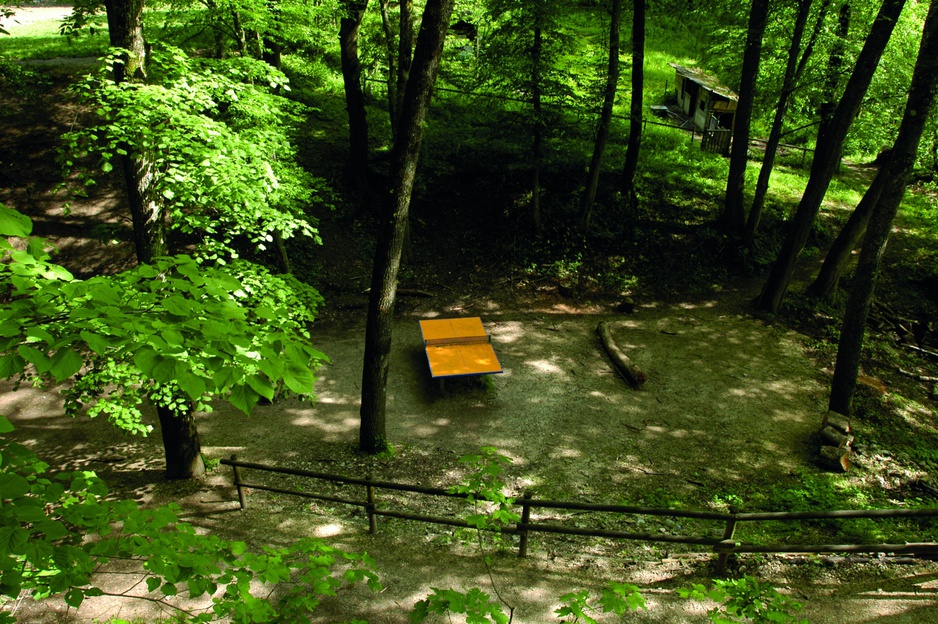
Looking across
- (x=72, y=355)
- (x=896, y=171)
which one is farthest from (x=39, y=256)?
(x=896, y=171)

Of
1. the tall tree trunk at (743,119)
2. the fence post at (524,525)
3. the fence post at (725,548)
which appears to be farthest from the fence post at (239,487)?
the tall tree trunk at (743,119)

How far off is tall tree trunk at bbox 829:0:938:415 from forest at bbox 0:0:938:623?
0.20ft

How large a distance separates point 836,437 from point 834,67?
34.7 ft

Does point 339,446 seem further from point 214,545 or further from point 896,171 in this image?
point 896,171

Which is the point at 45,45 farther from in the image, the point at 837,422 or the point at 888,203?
the point at 837,422

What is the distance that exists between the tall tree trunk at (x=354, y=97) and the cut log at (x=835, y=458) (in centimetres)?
1258

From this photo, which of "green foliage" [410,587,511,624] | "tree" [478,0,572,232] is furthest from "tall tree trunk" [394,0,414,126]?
"green foliage" [410,587,511,624]

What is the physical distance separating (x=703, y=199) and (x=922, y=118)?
348 inches

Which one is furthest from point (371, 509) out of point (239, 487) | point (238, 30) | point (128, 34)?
point (238, 30)

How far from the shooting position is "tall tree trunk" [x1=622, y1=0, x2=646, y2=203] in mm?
14698

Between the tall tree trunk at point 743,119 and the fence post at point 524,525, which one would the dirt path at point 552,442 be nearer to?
the fence post at point 524,525

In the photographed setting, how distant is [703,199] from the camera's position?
56.8 feet

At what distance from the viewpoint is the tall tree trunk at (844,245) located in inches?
483

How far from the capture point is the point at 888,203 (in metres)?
8.92
